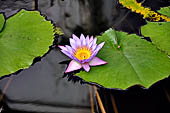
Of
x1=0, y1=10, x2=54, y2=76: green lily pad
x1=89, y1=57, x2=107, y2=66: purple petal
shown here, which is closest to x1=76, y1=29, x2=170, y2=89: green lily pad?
x1=89, y1=57, x2=107, y2=66: purple petal

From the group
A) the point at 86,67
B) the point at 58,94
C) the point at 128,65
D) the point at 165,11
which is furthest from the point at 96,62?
A: the point at 165,11

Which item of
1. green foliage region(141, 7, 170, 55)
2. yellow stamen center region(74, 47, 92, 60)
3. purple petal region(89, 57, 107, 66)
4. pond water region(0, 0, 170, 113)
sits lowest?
pond water region(0, 0, 170, 113)

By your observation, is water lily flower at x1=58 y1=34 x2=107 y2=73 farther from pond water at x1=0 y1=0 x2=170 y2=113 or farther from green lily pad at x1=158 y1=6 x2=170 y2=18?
green lily pad at x1=158 y1=6 x2=170 y2=18

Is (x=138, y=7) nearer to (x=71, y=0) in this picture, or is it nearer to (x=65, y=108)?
(x=71, y=0)

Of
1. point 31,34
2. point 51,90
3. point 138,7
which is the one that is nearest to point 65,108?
point 51,90

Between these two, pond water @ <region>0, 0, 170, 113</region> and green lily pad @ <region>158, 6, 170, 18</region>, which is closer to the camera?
pond water @ <region>0, 0, 170, 113</region>

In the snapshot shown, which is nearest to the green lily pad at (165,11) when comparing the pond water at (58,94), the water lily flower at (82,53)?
the pond water at (58,94)

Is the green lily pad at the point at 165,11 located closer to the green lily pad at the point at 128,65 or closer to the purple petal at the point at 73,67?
the green lily pad at the point at 128,65
